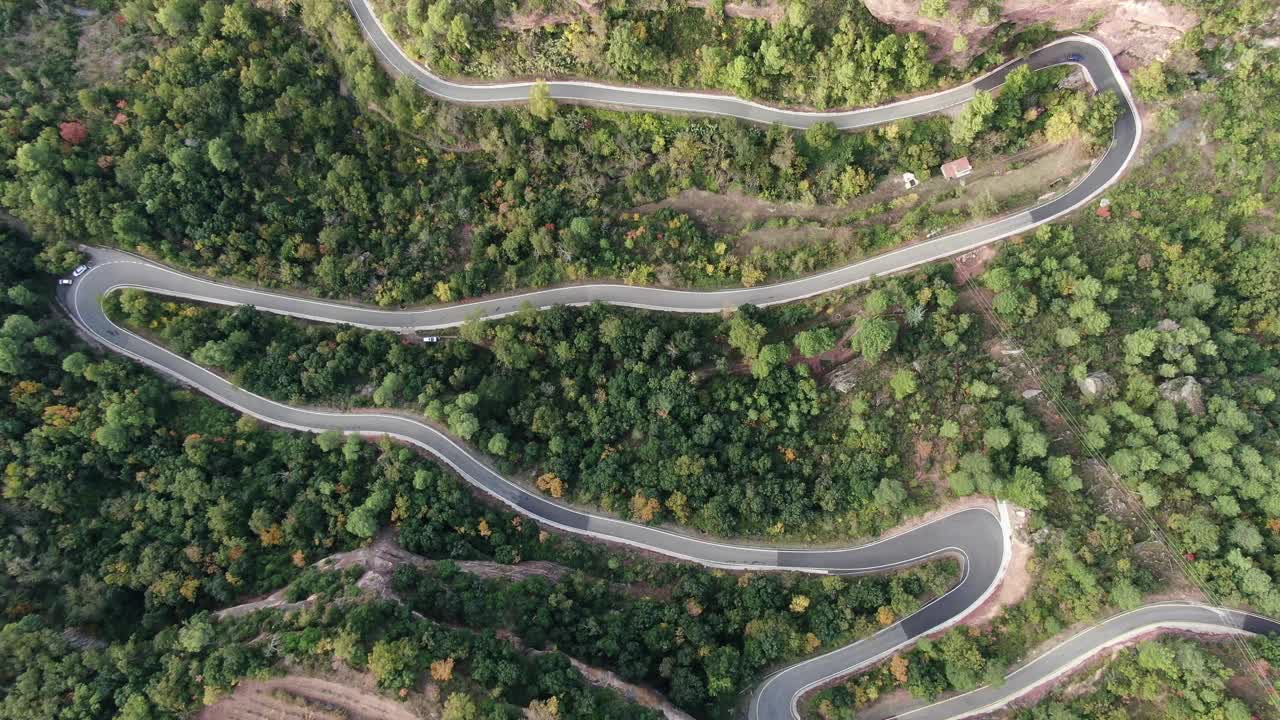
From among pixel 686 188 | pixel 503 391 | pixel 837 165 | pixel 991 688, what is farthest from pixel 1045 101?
pixel 503 391

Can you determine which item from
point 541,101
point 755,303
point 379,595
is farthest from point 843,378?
point 379,595

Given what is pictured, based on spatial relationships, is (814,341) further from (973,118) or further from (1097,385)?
(973,118)

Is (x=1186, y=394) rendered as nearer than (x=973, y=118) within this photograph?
Yes

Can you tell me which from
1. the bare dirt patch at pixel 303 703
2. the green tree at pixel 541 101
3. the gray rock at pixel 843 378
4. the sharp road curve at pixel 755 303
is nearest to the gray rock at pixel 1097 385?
the sharp road curve at pixel 755 303

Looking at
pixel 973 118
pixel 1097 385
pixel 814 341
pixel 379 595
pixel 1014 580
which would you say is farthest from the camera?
pixel 973 118

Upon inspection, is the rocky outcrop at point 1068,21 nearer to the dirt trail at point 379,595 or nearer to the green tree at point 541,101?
the green tree at point 541,101

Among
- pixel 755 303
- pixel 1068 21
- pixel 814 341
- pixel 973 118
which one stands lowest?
pixel 814 341

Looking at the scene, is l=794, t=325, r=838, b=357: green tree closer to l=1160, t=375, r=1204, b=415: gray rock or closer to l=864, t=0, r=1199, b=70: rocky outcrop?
l=1160, t=375, r=1204, b=415: gray rock
